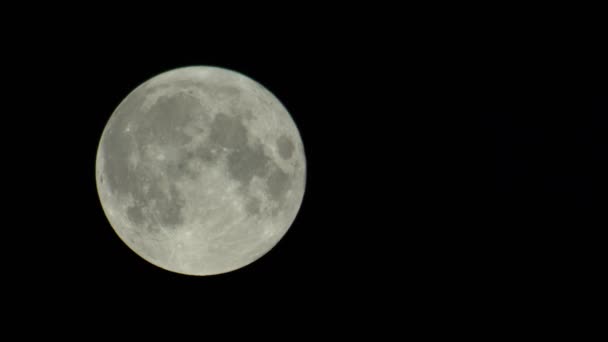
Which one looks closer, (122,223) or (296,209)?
(122,223)

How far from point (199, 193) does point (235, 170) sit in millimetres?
383

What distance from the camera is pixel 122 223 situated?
6.11 m

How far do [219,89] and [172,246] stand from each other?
158 centimetres

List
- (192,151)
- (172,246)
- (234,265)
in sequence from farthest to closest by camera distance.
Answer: (234,265), (172,246), (192,151)

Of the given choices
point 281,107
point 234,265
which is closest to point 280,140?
point 281,107

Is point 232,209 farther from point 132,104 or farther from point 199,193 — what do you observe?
point 132,104

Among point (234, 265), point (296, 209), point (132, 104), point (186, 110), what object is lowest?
point (234, 265)

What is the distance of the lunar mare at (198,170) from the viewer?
555cm

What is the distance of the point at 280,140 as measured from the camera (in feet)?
19.8

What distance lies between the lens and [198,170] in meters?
5.51

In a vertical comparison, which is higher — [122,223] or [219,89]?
[219,89]

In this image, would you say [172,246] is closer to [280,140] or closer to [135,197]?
[135,197]

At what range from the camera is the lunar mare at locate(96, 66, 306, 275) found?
5.55m

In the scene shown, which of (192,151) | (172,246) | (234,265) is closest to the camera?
(192,151)
